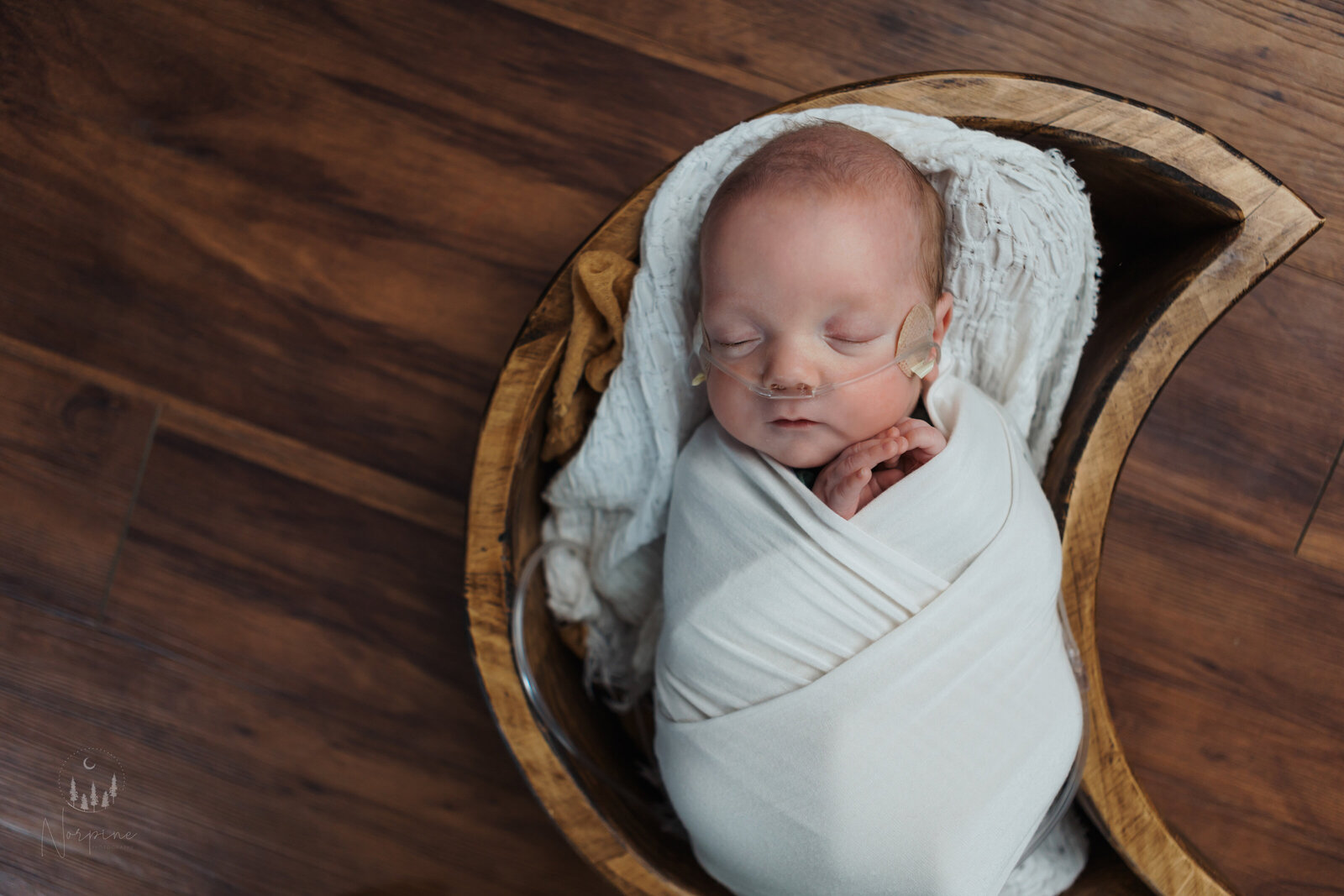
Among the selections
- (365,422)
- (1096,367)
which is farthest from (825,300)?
(365,422)

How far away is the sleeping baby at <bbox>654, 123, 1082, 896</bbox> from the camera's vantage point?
0.68 metres

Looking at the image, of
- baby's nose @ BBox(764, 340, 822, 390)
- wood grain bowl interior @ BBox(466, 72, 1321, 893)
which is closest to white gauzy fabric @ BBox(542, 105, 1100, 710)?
wood grain bowl interior @ BBox(466, 72, 1321, 893)

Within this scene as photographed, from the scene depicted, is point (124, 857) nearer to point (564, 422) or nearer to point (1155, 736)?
point (564, 422)

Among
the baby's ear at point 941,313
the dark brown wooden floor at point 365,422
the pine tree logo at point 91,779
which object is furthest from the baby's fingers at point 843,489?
the pine tree logo at point 91,779

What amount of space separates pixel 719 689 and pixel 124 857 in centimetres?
89

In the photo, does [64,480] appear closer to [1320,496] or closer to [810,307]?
[810,307]

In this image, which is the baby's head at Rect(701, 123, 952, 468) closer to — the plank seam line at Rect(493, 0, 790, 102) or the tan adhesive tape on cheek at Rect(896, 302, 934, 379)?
the tan adhesive tape on cheek at Rect(896, 302, 934, 379)

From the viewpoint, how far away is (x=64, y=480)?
1091 millimetres

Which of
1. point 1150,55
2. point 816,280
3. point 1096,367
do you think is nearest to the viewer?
point 816,280

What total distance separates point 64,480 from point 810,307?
1.02 meters

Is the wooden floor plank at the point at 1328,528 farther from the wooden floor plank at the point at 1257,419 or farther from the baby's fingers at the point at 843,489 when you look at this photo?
the baby's fingers at the point at 843,489

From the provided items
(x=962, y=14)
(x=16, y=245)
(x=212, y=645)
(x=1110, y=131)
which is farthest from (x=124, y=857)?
(x=962, y=14)

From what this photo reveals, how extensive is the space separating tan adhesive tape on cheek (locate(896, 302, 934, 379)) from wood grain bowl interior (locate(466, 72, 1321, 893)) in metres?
0.16

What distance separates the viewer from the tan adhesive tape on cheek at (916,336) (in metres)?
0.71
